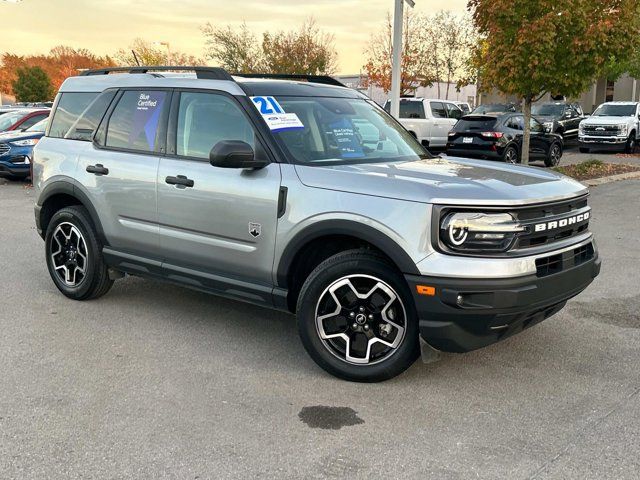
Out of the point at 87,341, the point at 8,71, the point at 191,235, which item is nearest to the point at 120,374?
the point at 87,341

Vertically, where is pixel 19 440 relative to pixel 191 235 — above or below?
below

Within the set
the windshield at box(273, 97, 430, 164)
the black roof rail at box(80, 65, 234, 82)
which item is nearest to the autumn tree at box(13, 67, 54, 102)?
the black roof rail at box(80, 65, 234, 82)

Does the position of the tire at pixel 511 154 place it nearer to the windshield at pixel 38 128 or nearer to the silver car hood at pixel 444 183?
the windshield at pixel 38 128

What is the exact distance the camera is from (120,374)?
4.18 m

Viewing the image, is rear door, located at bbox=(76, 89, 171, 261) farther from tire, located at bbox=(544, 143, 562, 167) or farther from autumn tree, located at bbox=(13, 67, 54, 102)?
autumn tree, located at bbox=(13, 67, 54, 102)

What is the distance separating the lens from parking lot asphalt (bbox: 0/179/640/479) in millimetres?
3117

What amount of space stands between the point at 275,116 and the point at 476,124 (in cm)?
1283

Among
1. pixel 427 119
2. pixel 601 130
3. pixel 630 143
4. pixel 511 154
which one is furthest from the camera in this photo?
pixel 630 143

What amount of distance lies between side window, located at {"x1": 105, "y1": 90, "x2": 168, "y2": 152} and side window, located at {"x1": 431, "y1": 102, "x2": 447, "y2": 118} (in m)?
16.0

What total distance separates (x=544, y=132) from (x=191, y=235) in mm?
15182

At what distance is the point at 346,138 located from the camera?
472cm

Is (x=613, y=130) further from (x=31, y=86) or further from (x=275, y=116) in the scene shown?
(x=31, y=86)

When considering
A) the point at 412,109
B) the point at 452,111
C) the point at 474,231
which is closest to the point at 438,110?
the point at 452,111

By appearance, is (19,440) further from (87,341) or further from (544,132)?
(544,132)
